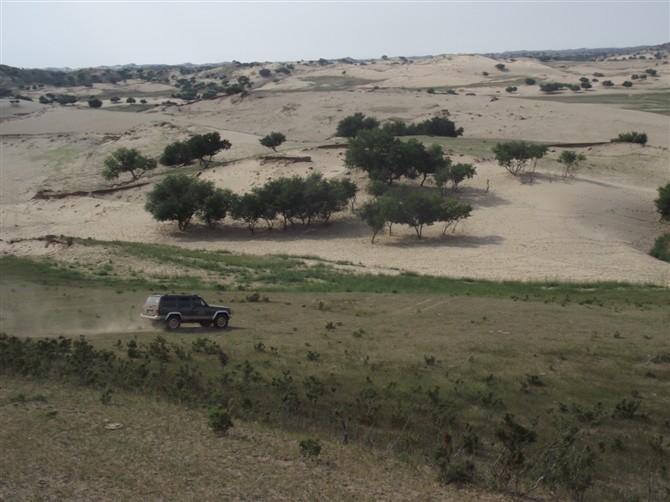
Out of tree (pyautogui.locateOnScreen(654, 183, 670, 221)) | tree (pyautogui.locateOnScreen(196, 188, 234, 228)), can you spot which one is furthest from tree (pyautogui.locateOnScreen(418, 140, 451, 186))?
tree (pyautogui.locateOnScreen(654, 183, 670, 221))

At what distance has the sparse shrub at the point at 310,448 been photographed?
14.6 meters

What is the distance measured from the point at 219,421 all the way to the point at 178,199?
42435 millimetres

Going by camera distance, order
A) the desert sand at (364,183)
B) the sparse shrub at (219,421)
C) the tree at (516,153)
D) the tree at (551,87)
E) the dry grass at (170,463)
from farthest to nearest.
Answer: the tree at (551,87)
the tree at (516,153)
the desert sand at (364,183)
the sparse shrub at (219,421)
the dry grass at (170,463)

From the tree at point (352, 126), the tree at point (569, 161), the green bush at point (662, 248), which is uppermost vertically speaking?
the tree at point (352, 126)

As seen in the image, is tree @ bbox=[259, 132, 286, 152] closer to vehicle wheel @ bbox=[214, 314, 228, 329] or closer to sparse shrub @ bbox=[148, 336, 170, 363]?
vehicle wheel @ bbox=[214, 314, 228, 329]

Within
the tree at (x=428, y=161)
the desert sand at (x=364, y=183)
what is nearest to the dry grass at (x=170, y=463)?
the desert sand at (x=364, y=183)

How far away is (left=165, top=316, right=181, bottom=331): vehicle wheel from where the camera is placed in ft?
83.7

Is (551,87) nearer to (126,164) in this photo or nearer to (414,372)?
(126,164)

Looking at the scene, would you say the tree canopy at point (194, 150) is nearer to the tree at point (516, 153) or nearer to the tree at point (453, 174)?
the tree at point (453, 174)

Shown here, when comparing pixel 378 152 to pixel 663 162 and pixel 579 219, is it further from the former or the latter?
pixel 663 162

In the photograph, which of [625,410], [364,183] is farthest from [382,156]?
[625,410]

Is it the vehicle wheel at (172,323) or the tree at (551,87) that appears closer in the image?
the vehicle wheel at (172,323)

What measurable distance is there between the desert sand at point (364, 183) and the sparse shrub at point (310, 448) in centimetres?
2763

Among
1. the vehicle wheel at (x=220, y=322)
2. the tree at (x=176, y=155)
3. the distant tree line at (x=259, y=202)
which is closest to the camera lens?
the vehicle wheel at (x=220, y=322)
